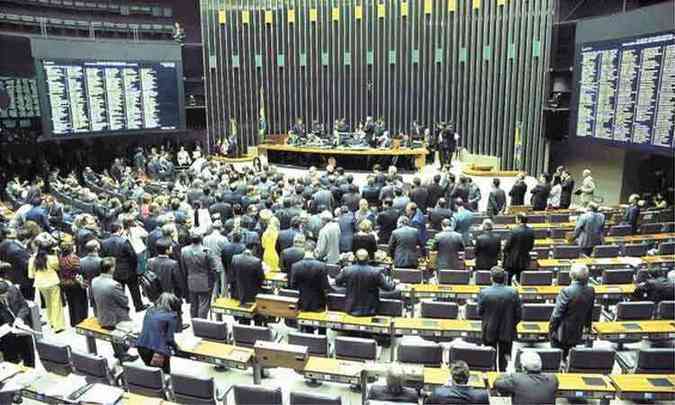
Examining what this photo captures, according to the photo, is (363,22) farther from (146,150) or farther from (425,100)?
(146,150)

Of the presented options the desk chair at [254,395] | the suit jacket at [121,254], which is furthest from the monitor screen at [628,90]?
the suit jacket at [121,254]

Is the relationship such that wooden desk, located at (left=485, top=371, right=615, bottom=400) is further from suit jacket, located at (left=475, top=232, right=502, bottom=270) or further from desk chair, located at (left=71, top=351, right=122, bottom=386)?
desk chair, located at (left=71, top=351, right=122, bottom=386)

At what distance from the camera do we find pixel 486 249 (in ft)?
23.6

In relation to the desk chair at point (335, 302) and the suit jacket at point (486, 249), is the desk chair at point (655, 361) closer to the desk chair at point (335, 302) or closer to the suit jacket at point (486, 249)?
the suit jacket at point (486, 249)

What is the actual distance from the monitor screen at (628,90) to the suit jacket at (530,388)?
25.7 ft

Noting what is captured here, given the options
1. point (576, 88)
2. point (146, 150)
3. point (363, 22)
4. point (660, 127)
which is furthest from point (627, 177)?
point (146, 150)

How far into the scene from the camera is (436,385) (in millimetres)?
4492

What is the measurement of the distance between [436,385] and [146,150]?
16283mm

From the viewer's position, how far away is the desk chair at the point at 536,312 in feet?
18.9

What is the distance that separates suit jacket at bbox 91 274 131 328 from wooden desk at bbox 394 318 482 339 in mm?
2855

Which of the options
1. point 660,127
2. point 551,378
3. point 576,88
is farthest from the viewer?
point 576,88

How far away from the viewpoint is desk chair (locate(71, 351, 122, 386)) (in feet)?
15.6

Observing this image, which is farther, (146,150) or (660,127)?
(146,150)

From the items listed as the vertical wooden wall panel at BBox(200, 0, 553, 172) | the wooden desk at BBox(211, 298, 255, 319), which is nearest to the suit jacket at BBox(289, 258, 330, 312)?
the wooden desk at BBox(211, 298, 255, 319)
